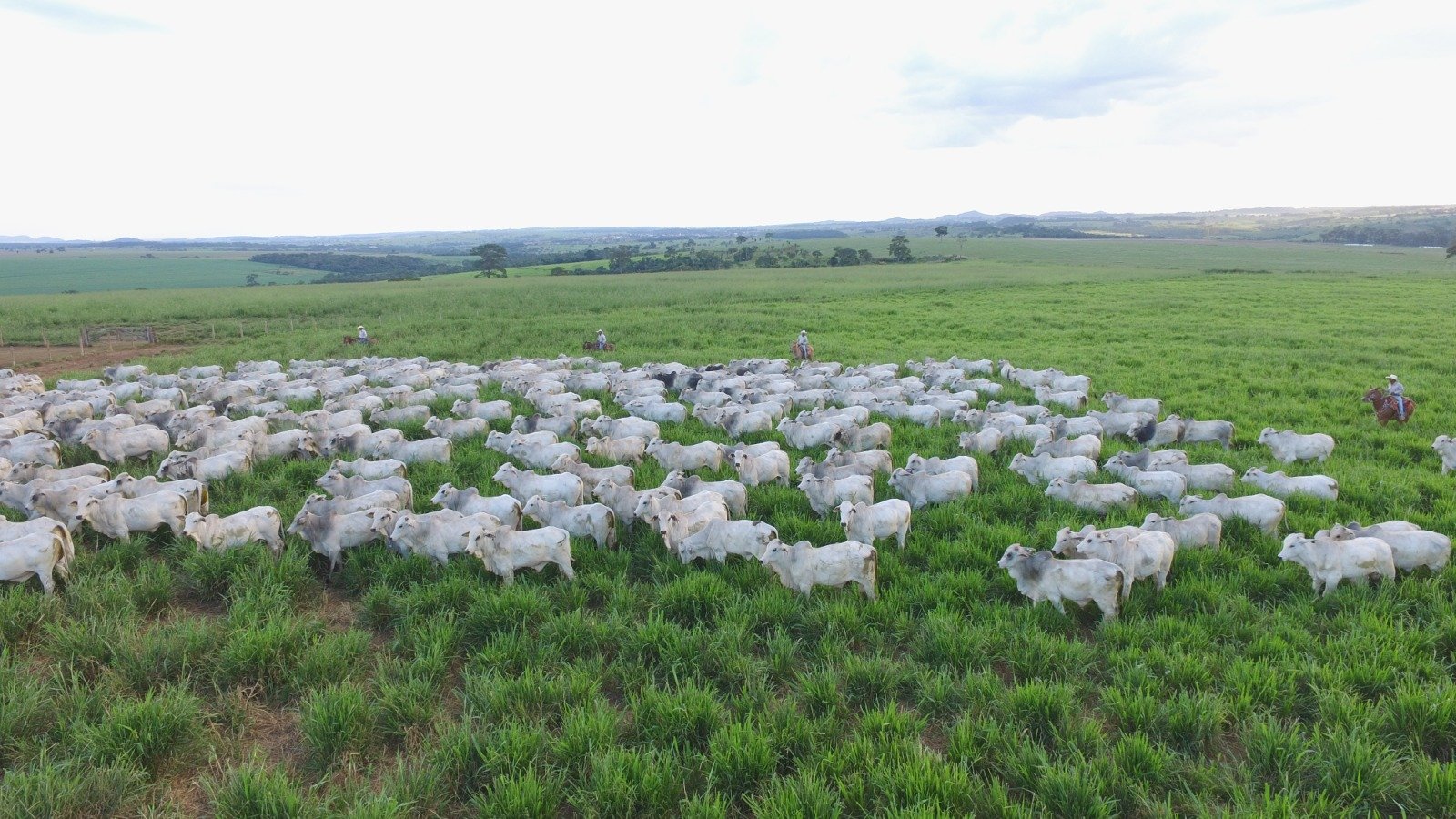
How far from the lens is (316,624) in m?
6.85

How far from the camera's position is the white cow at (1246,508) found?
28.2 ft

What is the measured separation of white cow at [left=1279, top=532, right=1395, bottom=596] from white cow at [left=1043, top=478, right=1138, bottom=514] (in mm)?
2283

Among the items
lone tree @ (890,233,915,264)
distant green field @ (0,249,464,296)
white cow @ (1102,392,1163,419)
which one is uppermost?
lone tree @ (890,233,915,264)

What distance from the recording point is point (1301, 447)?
38.4ft

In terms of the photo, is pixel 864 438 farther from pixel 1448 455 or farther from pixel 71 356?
pixel 71 356

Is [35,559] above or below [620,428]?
above

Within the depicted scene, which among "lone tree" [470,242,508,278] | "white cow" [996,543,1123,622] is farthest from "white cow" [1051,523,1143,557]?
"lone tree" [470,242,508,278]

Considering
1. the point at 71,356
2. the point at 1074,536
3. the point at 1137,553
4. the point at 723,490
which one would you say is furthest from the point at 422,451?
the point at 71,356

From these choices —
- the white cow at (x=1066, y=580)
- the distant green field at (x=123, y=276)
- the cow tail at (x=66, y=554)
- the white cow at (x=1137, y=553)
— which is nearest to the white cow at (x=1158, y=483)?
the white cow at (x=1137, y=553)

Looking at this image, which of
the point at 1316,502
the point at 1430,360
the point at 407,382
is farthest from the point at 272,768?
the point at 1430,360

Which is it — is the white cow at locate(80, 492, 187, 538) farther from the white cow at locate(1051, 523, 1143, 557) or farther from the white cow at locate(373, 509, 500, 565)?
the white cow at locate(1051, 523, 1143, 557)

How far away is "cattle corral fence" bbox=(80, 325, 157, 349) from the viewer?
108 ft

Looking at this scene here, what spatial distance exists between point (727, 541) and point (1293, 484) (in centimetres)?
803

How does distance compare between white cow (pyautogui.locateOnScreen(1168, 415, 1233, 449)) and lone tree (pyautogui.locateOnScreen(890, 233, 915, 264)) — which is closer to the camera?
white cow (pyautogui.locateOnScreen(1168, 415, 1233, 449))
